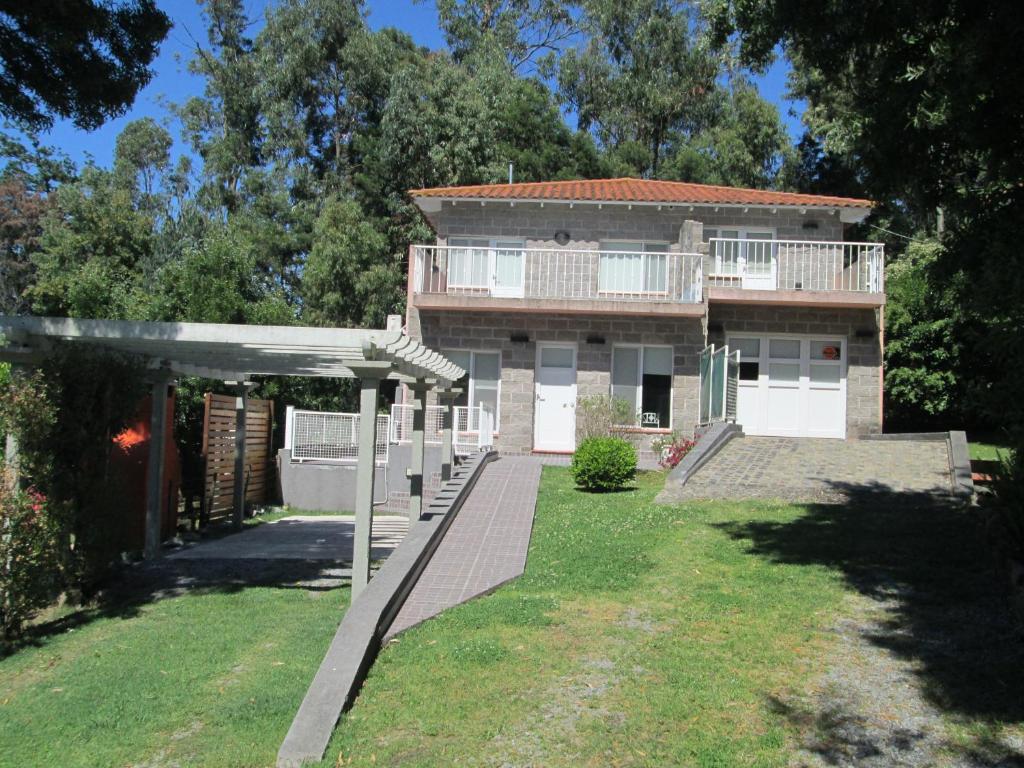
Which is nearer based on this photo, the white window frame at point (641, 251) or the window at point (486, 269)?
the white window frame at point (641, 251)

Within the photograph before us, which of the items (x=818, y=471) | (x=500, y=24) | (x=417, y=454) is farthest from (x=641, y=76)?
(x=417, y=454)

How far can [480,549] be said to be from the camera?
32.7ft

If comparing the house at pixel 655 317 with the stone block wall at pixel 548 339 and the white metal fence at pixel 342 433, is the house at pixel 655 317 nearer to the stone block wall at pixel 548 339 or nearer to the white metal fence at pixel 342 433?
the stone block wall at pixel 548 339

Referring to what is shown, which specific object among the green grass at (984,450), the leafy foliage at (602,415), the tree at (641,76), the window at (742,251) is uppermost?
the tree at (641,76)

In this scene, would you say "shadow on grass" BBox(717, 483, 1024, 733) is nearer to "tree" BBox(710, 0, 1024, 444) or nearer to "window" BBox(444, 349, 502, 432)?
"tree" BBox(710, 0, 1024, 444)

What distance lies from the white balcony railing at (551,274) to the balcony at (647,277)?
0.07 feet

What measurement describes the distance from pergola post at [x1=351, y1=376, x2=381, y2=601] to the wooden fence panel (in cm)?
696

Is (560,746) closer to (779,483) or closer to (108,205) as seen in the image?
(779,483)

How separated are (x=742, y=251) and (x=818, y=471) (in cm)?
777

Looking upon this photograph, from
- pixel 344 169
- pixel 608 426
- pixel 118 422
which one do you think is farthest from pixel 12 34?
pixel 344 169

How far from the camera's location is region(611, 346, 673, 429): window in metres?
20.2

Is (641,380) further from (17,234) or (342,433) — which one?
Result: (17,234)

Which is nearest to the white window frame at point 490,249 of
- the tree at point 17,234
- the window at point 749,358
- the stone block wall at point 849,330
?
the stone block wall at point 849,330

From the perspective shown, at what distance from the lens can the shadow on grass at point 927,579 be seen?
5.80m
